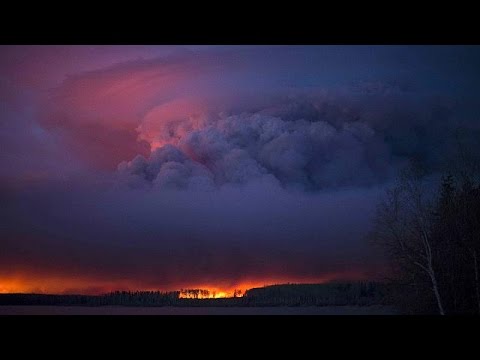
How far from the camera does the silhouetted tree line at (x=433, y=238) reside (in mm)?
8406

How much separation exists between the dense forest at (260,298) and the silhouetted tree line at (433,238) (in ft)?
1.39

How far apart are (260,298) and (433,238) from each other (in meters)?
2.86

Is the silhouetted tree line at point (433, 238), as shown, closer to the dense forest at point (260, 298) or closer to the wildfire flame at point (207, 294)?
the dense forest at point (260, 298)

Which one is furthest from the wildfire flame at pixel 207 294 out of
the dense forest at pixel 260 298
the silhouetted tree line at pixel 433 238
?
the silhouetted tree line at pixel 433 238

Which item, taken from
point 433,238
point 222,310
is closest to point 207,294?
point 222,310

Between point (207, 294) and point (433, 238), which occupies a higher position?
point (433, 238)

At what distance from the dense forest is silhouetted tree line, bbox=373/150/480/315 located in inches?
16.7

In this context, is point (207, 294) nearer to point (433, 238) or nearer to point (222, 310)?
point (222, 310)

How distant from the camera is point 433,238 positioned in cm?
869

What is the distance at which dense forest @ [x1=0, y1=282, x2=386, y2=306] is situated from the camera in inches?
333

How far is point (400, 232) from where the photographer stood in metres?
8.59
